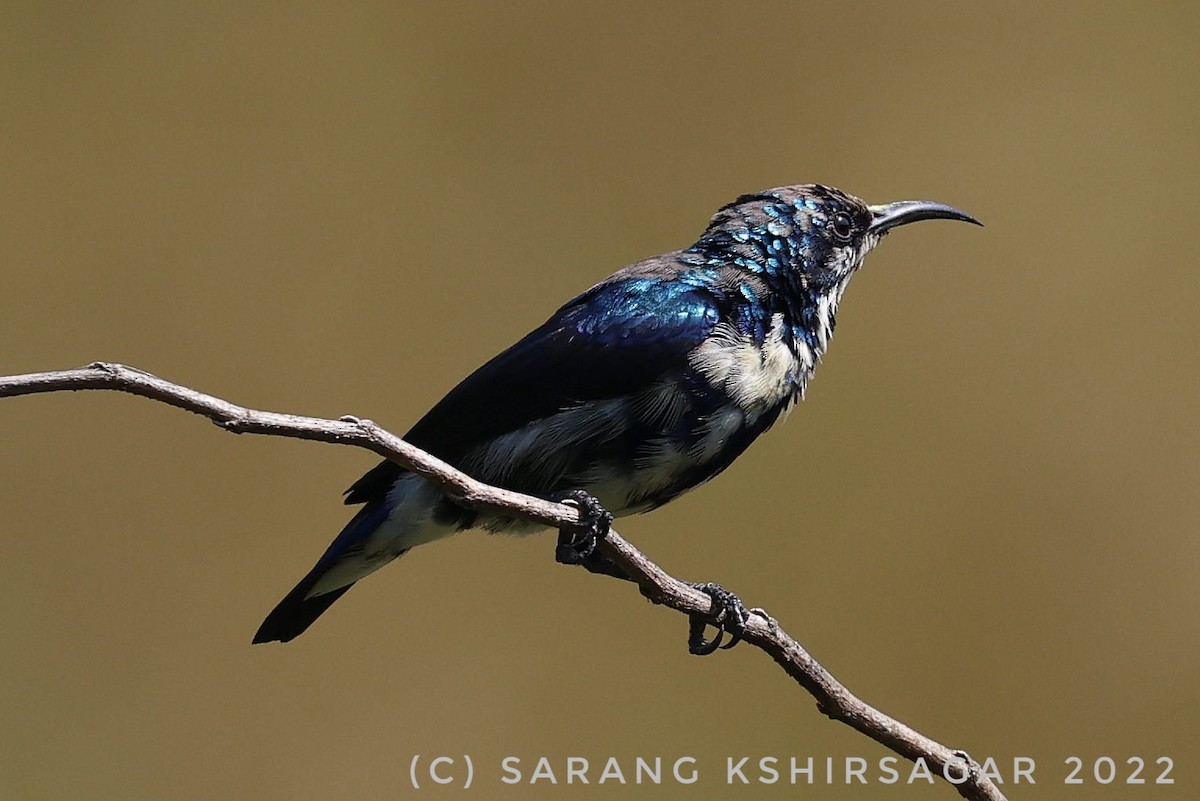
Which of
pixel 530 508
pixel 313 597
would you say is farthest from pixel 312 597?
pixel 530 508

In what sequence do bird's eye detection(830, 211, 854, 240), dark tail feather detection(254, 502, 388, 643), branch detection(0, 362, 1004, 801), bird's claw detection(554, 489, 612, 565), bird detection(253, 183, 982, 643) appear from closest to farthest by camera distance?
branch detection(0, 362, 1004, 801) < bird's claw detection(554, 489, 612, 565) < bird detection(253, 183, 982, 643) < dark tail feather detection(254, 502, 388, 643) < bird's eye detection(830, 211, 854, 240)

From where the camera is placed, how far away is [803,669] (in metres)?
2.09

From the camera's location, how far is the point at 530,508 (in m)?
1.87

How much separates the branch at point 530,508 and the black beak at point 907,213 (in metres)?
1.11

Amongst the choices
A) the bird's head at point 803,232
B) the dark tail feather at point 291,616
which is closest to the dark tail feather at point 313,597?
the dark tail feather at point 291,616

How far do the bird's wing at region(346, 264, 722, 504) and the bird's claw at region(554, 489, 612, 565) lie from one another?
0.94 ft

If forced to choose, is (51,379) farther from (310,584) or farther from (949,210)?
(949,210)

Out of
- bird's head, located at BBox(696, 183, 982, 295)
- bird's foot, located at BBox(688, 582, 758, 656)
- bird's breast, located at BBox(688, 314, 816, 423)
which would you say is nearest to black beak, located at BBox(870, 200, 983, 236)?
bird's head, located at BBox(696, 183, 982, 295)

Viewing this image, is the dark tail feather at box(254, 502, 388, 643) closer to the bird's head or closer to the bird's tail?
the bird's tail

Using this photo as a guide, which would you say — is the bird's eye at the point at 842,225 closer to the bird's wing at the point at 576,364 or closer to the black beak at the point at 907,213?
the black beak at the point at 907,213

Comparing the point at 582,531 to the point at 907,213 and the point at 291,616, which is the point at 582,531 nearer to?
the point at 291,616

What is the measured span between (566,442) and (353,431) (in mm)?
822

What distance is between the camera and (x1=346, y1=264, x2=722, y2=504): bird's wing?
2424mm

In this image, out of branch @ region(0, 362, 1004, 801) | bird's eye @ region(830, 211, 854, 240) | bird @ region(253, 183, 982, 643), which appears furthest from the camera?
bird's eye @ region(830, 211, 854, 240)
